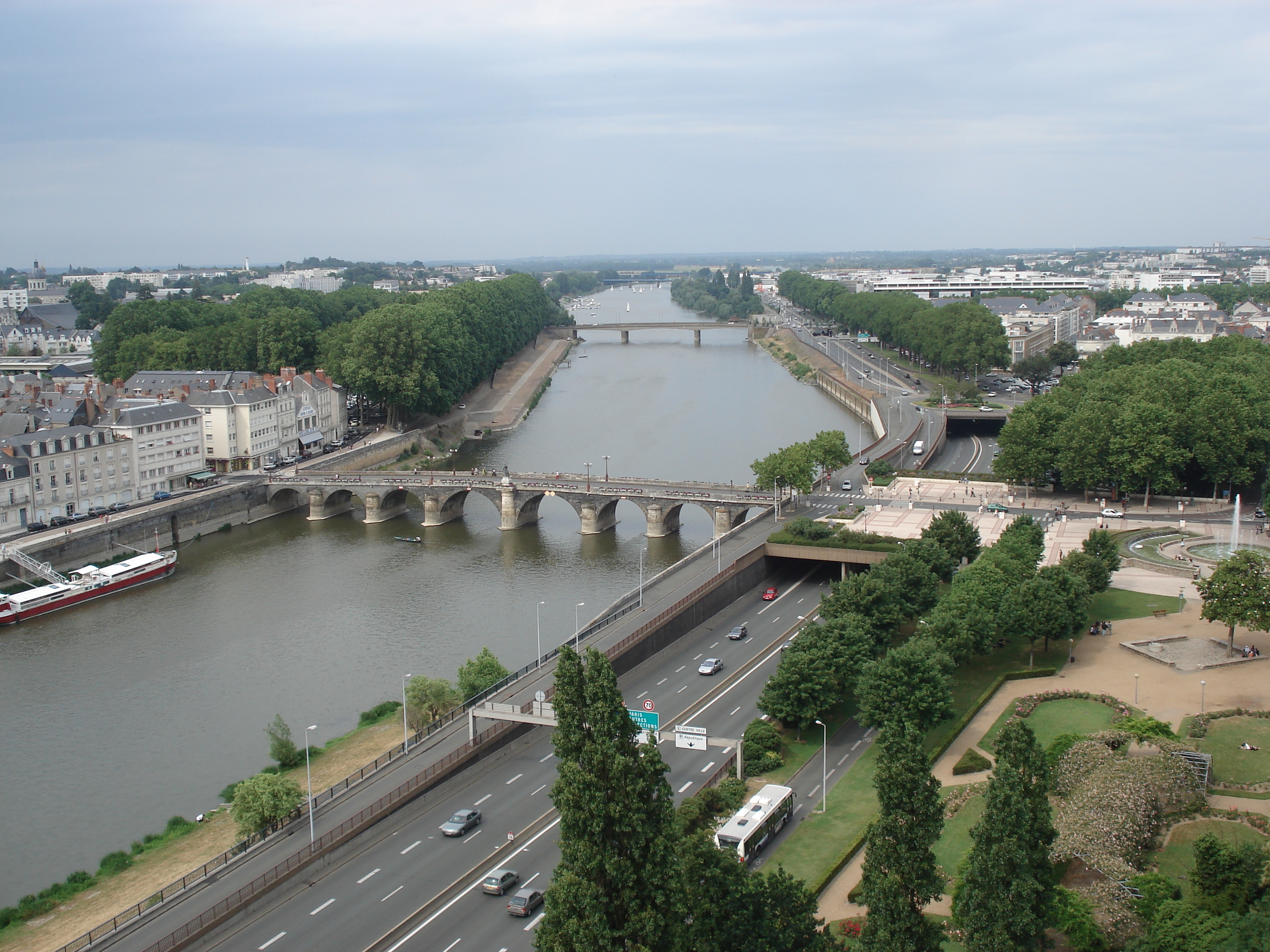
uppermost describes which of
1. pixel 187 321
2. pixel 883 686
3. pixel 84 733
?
pixel 187 321

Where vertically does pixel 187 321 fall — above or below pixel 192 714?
above

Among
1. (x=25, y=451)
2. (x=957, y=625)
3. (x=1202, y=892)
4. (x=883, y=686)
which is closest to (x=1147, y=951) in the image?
(x=1202, y=892)

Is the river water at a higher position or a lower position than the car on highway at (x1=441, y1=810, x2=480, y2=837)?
lower

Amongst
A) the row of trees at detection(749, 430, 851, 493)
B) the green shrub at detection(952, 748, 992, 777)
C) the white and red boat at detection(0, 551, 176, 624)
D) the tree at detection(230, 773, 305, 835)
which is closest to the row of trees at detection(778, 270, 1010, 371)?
the row of trees at detection(749, 430, 851, 493)

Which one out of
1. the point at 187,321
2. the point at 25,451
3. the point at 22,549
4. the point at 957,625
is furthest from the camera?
the point at 187,321

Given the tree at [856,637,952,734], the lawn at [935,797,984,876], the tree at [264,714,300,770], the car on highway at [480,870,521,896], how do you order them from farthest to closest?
the tree at [264,714,300,770] < the tree at [856,637,952,734] < the lawn at [935,797,984,876] < the car on highway at [480,870,521,896]

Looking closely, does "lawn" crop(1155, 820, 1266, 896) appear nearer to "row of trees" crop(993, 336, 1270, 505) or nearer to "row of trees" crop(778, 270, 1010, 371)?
"row of trees" crop(993, 336, 1270, 505)

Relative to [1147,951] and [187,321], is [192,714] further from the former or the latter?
[187,321]
